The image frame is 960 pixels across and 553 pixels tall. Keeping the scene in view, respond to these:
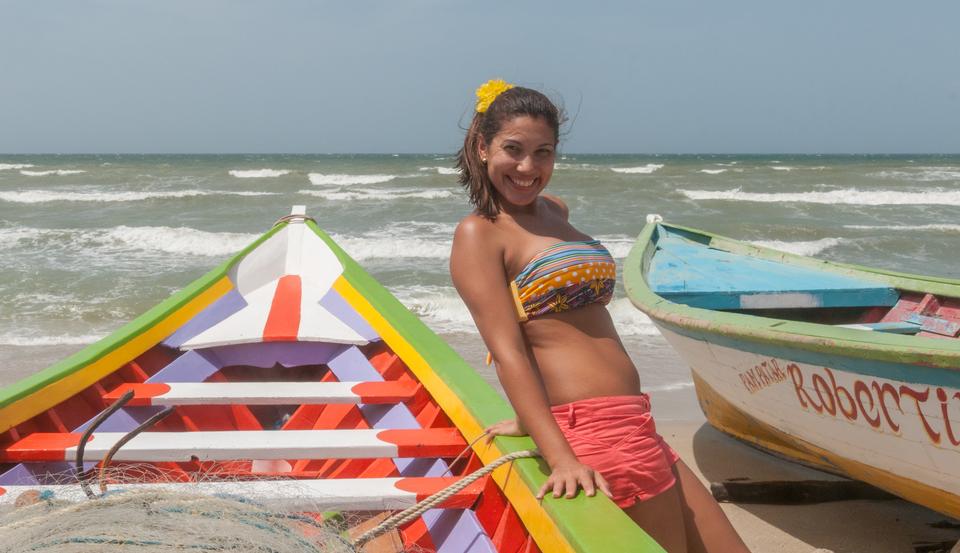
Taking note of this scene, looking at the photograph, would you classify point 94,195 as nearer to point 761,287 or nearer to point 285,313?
point 285,313

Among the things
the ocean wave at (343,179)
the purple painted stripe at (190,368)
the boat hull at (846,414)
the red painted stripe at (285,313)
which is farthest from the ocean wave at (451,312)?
the ocean wave at (343,179)

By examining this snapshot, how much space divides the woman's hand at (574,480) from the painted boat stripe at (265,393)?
146 centimetres

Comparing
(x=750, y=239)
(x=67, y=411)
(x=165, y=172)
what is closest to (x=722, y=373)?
(x=67, y=411)

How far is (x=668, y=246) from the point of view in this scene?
18.7ft

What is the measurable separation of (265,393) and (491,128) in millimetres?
1674

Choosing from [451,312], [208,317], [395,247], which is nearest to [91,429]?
[208,317]

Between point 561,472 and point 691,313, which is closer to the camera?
point 561,472

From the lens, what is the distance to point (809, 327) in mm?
2959

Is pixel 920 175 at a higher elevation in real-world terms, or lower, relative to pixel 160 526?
lower

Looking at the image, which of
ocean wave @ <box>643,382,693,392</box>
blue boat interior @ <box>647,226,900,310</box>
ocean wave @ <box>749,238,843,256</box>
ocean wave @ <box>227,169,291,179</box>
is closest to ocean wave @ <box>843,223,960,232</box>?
ocean wave @ <box>749,238,843,256</box>

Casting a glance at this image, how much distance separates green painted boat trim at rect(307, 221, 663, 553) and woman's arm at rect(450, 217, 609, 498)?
39 millimetres

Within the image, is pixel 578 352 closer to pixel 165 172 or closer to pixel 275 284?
pixel 275 284

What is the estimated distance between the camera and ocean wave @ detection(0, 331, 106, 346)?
7.07m

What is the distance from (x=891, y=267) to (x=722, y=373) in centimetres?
953
